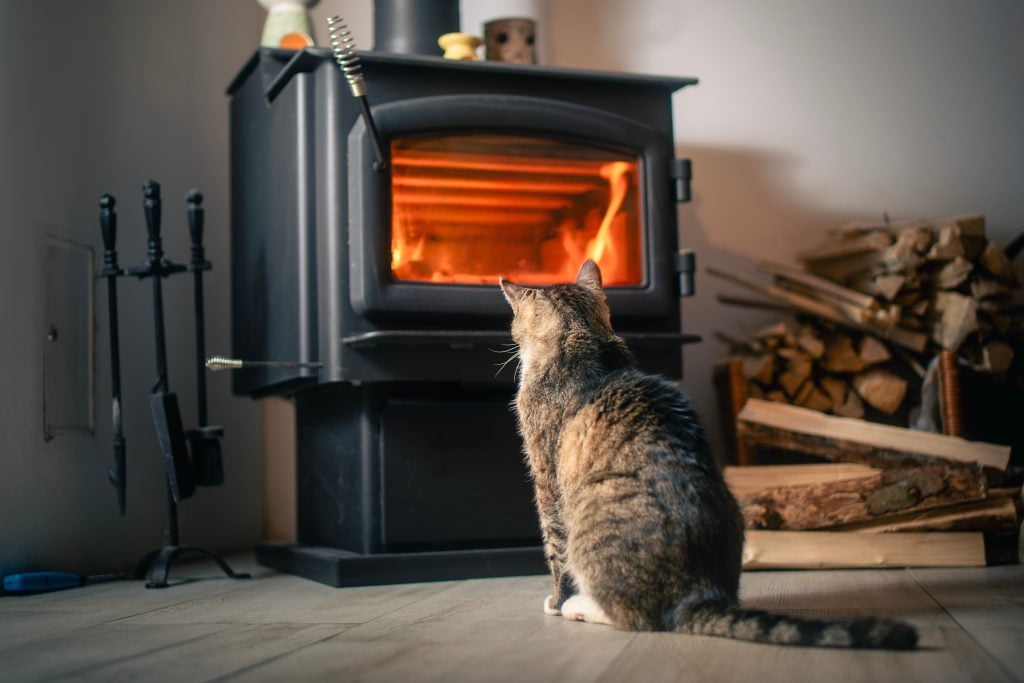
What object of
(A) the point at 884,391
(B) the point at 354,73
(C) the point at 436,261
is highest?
(B) the point at 354,73

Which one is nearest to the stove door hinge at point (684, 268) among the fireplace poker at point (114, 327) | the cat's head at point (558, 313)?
the cat's head at point (558, 313)

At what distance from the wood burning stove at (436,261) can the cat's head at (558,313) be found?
36 centimetres

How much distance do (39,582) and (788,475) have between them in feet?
5.61

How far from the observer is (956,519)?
7.75ft

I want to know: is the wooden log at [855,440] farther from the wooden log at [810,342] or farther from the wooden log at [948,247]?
the wooden log at [948,247]

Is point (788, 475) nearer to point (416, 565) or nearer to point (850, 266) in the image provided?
point (850, 266)

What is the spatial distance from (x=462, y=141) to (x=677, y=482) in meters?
1.14

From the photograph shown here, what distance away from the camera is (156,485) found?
2.86 meters

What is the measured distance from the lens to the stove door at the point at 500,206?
7.69 feet

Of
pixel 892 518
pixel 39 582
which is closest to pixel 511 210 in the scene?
pixel 892 518

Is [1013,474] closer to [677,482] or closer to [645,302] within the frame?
[645,302]

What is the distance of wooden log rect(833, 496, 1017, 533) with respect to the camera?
7.73ft

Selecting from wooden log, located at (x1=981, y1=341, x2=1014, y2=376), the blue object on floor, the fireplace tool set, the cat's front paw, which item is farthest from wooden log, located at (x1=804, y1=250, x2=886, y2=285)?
the blue object on floor

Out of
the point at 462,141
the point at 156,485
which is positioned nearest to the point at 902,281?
the point at 462,141
